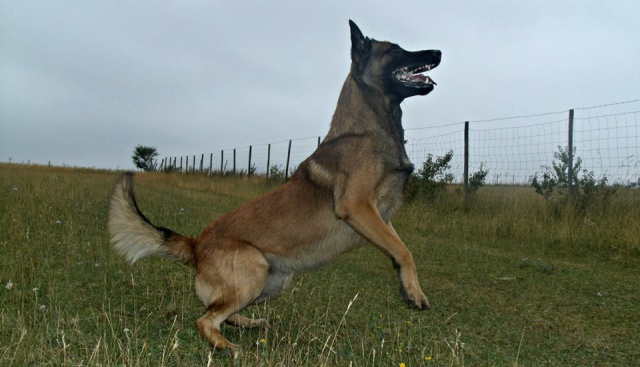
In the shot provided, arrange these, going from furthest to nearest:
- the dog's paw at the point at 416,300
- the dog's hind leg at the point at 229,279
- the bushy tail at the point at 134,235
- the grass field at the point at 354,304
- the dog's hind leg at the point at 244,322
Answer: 1. the dog's hind leg at the point at 244,322
2. the bushy tail at the point at 134,235
3. the dog's hind leg at the point at 229,279
4. the dog's paw at the point at 416,300
5. the grass field at the point at 354,304

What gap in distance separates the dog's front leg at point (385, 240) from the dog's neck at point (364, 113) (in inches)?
27.2

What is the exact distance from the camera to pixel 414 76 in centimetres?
403

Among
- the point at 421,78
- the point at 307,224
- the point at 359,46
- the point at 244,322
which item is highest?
the point at 359,46

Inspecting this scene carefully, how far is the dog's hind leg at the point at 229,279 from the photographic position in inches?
133

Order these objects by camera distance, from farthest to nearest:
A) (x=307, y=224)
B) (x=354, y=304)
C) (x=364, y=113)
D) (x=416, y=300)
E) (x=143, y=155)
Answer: (x=143, y=155), (x=354, y=304), (x=364, y=113), (x=307, y=224), (x=416, y=300)

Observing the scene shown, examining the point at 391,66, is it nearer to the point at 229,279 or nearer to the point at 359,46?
the point at 359,46

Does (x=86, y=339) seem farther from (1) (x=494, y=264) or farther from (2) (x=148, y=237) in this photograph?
(1) (x=494, y=264)

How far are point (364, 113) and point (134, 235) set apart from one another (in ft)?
6.41

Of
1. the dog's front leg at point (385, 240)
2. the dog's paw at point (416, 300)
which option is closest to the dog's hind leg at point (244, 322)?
the dog's front leg at point (385, 240)

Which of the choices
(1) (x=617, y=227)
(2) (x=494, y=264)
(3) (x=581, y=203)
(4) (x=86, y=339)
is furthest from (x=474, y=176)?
(4) (x=86, y=339)

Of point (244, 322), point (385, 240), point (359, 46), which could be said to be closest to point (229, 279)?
point (244, 322)

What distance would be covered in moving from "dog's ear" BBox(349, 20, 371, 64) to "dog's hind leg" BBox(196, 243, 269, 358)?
5.77 ft

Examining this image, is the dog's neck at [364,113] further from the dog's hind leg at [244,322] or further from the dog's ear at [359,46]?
the dog's hind leg at [244,322]

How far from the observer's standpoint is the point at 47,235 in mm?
5723
